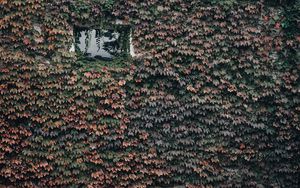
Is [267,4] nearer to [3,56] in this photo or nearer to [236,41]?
[236,41]

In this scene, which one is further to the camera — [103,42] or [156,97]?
[103,42]

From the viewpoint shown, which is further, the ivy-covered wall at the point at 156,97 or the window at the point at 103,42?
the window at the point at 103,42

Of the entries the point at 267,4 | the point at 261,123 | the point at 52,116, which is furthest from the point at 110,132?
the point at 267,4

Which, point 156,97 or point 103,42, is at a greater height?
point 103,42

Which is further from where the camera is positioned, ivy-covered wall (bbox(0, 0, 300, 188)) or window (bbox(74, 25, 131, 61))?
window (bbox(74, 25, 131, 61))
